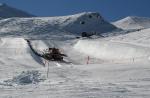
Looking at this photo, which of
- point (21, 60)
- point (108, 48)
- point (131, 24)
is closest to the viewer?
point (21, 60)

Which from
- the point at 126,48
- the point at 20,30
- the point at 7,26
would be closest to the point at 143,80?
the point at 126,48

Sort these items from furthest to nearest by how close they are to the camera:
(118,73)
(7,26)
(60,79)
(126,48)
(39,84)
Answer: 1. (7,26)
2. (126,48)
3. (118,73)
4. (60,79)
5. (39,84)

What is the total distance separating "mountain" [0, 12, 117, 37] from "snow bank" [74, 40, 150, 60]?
4308cm

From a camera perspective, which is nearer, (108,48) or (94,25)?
(108,48)

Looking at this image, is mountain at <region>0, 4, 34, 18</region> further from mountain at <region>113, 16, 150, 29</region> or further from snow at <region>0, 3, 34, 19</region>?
mountain at <region>113, 16, 150, 29</region>

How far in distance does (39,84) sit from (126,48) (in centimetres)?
2655

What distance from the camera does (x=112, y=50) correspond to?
46.5 metres

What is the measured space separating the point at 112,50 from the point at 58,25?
66602 mm

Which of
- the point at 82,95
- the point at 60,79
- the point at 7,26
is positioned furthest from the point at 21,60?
the point at 7,26

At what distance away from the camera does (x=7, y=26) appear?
110312mm

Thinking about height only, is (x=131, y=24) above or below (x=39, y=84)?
above

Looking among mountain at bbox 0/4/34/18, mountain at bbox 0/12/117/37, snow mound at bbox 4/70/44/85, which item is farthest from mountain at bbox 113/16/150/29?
snow mound at bbox 4/70/44/85

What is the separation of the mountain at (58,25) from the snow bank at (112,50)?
43076 millimetres

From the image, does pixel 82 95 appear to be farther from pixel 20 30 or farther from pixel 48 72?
pixel 20 30
